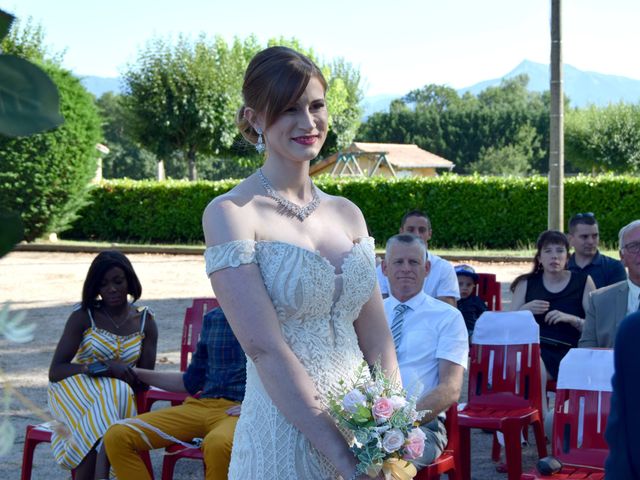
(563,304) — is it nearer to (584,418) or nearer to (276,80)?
(584,418)

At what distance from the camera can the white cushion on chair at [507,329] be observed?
18.6ft

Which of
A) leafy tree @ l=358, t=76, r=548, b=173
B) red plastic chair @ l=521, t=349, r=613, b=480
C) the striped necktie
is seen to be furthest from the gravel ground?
leafy tree @ l=358, t=76, r=548, b=173

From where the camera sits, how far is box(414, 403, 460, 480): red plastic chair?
451 cm

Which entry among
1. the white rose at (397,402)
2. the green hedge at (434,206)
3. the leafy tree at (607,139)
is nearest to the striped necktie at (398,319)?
the white rose at (397,402)

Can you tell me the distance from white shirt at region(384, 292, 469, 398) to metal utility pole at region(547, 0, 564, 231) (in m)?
8.47

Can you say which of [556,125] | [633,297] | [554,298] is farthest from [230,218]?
[556,125]

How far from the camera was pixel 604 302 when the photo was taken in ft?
19.1

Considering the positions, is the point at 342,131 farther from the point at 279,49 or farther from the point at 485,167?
the point at 279,49

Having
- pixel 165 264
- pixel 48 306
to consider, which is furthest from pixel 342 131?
pixel 48 306

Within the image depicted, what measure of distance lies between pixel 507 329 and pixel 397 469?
3768mm

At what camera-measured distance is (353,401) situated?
2.08 meters

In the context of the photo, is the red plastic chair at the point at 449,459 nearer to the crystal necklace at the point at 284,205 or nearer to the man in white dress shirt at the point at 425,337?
the man in white dress shirt at the point at 425,337

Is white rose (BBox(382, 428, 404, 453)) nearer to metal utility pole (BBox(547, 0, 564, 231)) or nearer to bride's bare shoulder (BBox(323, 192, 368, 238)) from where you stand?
bride's bare shoulder (BBox(323, 192, 368, 238))

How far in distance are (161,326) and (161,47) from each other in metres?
27.3
